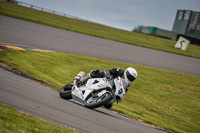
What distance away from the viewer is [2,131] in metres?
4.34

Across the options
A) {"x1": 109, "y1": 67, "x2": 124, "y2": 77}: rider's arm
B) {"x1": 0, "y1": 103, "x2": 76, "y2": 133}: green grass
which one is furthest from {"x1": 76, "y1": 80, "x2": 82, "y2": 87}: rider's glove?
{"x1": 0, "y1": 103, "x2": 76, "y2": 133}: green grass

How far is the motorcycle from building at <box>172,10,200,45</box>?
56423 millimetres

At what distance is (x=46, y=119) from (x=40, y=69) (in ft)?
Result: 26.9

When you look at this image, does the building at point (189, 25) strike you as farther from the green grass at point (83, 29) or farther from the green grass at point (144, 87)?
the green grass at point (144, 87)

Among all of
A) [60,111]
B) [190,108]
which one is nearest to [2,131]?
[60,111]

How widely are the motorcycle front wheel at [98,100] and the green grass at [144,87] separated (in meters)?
2.39

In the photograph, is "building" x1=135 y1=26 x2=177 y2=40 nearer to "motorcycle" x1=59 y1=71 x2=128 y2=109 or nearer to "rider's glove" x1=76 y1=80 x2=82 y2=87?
"rider's glove" x1=76 y1=80 x2=82 y2=87

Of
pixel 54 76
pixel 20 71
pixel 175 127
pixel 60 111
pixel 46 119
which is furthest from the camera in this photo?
pixel 54 76

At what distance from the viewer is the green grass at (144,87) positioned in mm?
12055

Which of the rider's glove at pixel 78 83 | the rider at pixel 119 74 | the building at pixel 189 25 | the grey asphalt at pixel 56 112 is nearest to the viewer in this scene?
the grey asphalt at pixel 56 112

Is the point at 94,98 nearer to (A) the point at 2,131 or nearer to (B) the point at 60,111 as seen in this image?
(B) the point at 60,111

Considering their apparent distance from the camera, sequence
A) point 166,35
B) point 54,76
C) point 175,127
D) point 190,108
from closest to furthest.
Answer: point 175,127, point 54,76, point 190,108, point 166,35

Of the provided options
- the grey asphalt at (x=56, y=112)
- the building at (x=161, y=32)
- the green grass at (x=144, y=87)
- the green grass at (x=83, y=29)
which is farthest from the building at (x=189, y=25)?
the grey asphalt at (x=56, y=112)

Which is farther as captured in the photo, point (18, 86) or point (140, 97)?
point (140, 97)
